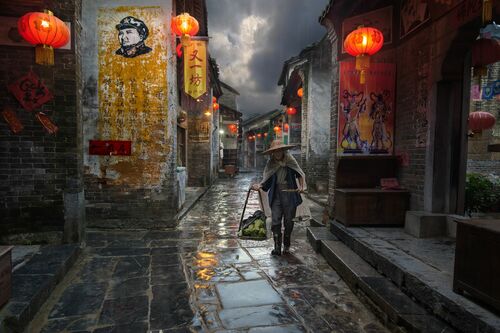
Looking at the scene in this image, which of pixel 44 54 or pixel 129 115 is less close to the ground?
pixel 44 54

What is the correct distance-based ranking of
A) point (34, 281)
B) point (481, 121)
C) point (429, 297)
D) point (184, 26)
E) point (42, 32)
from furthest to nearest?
point (481, 121) → point (184, 26) → point (42, 32) → point (34, 281) → point (429, 297)

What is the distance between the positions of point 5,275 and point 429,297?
14.9ft

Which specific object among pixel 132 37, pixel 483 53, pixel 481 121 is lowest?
pixel 481 121

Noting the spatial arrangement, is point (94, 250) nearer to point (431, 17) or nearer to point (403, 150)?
point (403, 150)

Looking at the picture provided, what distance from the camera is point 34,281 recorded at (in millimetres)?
3965

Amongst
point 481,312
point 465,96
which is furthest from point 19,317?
point 465,96

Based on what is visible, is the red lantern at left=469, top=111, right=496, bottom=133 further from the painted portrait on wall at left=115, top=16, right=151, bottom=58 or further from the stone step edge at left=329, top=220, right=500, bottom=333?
the painted portrait on wall at left=115, top=16, right=151, bottom=58

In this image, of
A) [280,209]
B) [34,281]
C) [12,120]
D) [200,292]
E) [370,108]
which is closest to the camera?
[34,281]

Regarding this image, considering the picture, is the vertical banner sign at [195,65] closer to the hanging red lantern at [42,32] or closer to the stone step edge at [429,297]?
the hanging red lantern at [42,32]

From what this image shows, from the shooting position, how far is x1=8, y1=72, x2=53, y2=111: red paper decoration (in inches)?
215

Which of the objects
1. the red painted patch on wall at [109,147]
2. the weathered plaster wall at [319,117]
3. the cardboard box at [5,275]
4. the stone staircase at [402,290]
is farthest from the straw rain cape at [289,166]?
the weathered plaster wall at [319,117]

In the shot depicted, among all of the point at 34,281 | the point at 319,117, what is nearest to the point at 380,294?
the point at 34,281

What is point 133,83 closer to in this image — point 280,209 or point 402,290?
point 280,209

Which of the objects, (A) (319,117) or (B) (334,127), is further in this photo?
(A) (319,117)
